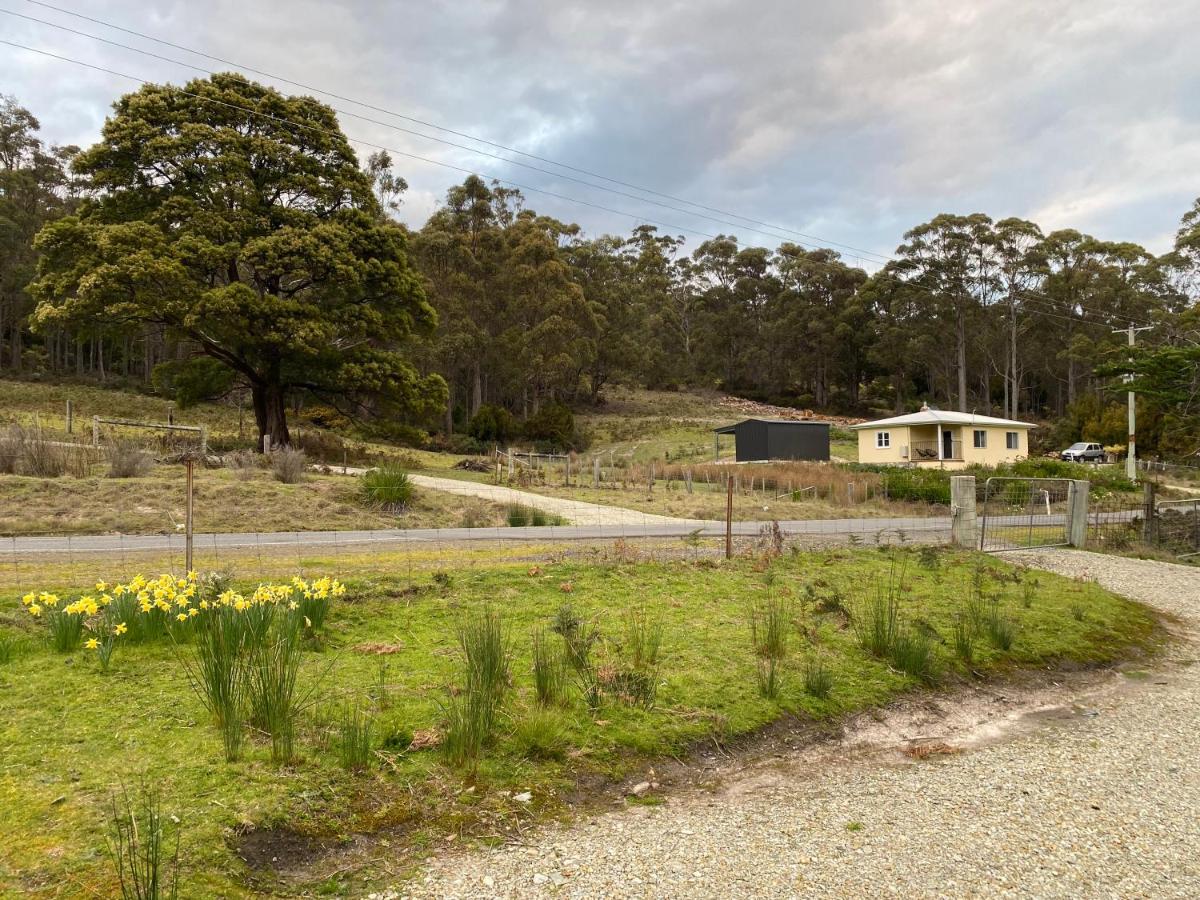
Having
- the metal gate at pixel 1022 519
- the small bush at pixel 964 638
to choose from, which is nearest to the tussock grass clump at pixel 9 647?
the small bush at pixel 964 638

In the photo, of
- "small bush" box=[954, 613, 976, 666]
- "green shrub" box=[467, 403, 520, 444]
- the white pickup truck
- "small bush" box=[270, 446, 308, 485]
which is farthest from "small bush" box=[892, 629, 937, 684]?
the white pickup truck

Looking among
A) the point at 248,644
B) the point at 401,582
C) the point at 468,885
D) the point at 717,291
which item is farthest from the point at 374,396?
the point at 717,291

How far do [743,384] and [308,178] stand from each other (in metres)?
54.6

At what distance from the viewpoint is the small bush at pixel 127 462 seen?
608 inches

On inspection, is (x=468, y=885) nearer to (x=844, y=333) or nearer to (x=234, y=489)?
(x=234, y=489)

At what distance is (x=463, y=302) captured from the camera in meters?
46.7

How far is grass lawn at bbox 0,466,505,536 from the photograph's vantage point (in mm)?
12227

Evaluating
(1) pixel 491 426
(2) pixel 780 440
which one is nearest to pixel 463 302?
(1) pixel 491 426

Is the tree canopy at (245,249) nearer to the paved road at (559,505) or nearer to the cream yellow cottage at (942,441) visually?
the paved road at (559,505)

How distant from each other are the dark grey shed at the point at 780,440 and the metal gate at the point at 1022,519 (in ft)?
47.6

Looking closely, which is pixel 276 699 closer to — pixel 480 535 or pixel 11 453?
pixel 480 535

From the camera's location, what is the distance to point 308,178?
81.8ft

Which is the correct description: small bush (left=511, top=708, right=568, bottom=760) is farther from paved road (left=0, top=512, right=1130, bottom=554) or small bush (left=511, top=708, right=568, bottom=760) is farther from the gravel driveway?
paved road (left=0, top=512, right=1130, bottom=554)

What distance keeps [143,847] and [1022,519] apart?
1839 cm
